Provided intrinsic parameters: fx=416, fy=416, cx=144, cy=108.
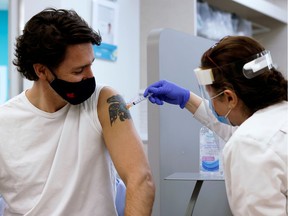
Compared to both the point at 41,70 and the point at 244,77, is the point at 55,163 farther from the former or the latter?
the point at 244,77

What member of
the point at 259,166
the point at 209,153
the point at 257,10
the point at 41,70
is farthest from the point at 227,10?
the point at 259,166

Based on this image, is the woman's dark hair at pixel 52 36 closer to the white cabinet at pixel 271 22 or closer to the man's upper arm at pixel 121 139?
the man's upper arm at pixel 121 139

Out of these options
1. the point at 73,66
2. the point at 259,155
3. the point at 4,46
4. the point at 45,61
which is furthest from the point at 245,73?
the point at 4,46

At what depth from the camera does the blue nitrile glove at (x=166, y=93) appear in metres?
1.67

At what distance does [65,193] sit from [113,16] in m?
1.63

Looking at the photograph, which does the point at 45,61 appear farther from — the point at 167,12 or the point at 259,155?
the point at 167,12

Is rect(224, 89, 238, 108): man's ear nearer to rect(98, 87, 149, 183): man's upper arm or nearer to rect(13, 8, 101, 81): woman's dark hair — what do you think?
rect(98, 87, 149, 183): man's upper arm

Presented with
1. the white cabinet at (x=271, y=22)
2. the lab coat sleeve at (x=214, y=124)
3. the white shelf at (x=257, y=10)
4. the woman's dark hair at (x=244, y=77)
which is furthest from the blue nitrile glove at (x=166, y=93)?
the white cabinet at (x=271, y=22)

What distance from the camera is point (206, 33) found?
2.65 m

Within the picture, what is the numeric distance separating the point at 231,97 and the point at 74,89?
54cm

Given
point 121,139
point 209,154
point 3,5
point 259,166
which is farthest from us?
point 3,5

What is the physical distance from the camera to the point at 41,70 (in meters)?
1.49

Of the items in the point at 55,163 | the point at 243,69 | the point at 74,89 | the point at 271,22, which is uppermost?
the point at 271,22

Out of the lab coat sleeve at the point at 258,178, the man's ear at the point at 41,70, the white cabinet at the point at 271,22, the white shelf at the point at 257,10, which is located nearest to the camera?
the lab coat sleeve at the point at 258,178
